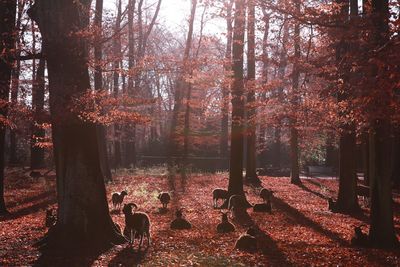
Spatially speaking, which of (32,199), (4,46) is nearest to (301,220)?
(4,46)

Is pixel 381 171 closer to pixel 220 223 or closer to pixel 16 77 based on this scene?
pixel 220 223

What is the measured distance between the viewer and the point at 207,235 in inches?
461

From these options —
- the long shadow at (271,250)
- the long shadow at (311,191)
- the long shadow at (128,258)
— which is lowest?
the long shadow at (271,250)

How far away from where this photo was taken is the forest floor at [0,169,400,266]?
9.09 m

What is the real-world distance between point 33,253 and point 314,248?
6.28 m

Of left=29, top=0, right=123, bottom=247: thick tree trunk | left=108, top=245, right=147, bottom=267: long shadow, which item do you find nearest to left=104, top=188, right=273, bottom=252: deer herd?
left=108, top=245, right=147, bottom=267: long shadow

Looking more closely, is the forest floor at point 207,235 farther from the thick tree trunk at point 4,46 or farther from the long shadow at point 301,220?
the thick tree trunk at point 4,46

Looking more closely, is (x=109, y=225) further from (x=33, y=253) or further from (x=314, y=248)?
(x=314, y=248)

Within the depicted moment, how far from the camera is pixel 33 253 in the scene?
30.7 feet

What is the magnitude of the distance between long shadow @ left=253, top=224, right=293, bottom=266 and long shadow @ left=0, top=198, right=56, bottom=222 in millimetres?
8154

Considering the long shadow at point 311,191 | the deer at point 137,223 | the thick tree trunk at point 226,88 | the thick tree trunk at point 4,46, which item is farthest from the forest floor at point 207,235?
the thick tree trunk at point 226,88

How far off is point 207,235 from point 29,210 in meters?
7.82

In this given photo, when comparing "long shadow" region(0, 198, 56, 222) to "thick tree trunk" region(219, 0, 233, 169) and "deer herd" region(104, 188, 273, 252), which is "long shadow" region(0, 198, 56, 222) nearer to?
"deer herd" region(104, 188, 273, 252)

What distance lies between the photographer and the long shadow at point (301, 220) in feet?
38.9
